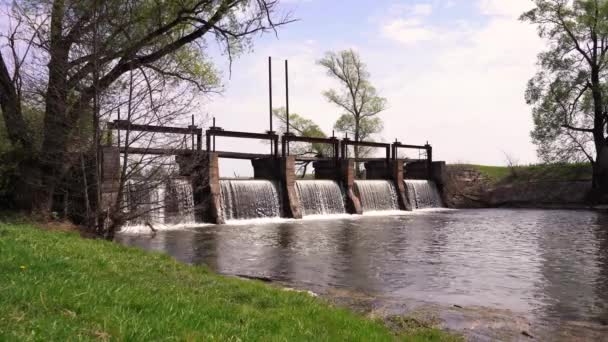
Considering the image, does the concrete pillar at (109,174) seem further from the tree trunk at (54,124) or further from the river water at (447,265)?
the river water at (447,265)

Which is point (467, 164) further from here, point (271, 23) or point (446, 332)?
point (446, 332)

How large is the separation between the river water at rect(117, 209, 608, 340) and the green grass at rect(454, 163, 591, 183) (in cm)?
1883

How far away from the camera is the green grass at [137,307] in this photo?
155 inches

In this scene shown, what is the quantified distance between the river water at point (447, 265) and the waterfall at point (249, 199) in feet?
8.40

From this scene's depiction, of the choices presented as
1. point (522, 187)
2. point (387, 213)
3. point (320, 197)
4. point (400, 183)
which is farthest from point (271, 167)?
point (522, 187)

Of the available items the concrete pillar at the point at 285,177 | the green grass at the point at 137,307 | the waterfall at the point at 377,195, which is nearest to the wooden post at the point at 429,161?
the waterfall at the point at 377,195

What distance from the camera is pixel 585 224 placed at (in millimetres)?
25750

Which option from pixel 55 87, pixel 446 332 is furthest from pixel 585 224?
A: pixel 55 87

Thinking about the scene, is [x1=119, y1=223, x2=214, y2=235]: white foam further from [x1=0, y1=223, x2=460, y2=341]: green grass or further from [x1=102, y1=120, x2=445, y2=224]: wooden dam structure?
[x1=0, y1=223, x2=460, y2=341]: green grass

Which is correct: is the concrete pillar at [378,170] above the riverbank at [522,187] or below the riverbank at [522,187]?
above

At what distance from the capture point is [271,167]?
101 ft

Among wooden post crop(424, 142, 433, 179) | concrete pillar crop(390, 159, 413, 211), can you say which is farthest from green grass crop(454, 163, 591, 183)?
concrete pillar crop(390, 159, 413, 211)

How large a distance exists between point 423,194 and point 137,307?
36828 millimetres

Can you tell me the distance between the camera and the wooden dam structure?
13930 mm
